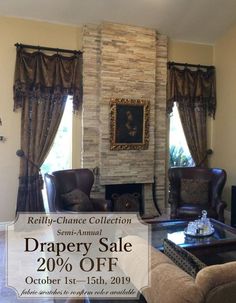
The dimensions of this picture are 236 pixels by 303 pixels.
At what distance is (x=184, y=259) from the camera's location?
1635 millimetres

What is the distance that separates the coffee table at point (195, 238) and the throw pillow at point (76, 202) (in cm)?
80

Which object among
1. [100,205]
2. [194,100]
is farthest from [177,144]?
[100,205]

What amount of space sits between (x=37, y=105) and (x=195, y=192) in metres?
2.72

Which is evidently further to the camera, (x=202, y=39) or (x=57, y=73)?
(x=202, y=39)

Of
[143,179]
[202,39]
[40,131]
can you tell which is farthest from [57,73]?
[202,39]

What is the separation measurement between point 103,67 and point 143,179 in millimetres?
1961

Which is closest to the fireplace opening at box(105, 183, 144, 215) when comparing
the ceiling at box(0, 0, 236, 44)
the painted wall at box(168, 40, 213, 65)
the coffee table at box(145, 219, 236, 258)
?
the coffee table at box(145, 219, 236, 258)

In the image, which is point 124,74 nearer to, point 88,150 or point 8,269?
point 88,150

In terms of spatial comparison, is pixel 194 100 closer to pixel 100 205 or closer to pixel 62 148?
pixel 62 148

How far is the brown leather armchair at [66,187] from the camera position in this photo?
359 cm

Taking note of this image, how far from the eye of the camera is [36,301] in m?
2.67

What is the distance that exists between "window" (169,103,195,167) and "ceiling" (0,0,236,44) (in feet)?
4.67

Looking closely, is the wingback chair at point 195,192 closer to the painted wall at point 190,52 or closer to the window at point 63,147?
the window at point 63,147

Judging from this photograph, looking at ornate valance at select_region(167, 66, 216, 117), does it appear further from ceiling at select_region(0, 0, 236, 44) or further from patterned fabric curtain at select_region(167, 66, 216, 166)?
ceiling at select_region(0, 0, 236, 44)
